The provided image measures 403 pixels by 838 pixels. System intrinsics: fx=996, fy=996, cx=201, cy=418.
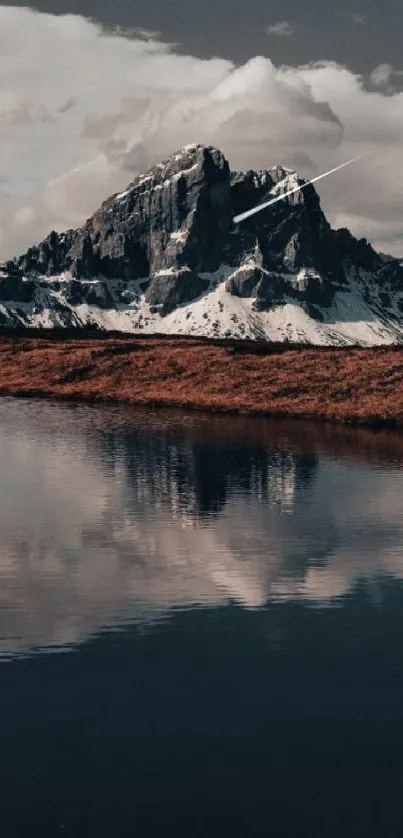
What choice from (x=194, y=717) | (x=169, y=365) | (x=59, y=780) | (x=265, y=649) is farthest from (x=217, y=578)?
(x=169, y=365)

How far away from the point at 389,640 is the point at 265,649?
2447 millimetres

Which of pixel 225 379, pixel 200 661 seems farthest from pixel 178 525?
pixel 225 379

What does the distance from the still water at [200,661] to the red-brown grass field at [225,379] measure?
36.6m

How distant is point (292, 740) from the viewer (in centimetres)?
1399

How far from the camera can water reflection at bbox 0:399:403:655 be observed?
2120 centimetres

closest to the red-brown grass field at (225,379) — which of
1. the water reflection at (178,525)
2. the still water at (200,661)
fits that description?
the water reflection at (178,525)

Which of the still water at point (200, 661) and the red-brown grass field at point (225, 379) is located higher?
the red-brown grass field at point (225, 379)

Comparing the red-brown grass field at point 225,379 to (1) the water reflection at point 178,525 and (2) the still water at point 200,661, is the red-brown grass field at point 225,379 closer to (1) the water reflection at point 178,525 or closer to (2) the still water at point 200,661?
(1) the water reflection at point 178,525

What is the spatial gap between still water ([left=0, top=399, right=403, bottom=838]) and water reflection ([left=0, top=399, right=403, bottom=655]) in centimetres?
9

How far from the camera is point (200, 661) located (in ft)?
56.6

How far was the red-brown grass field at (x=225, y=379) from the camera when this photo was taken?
73.4 metres

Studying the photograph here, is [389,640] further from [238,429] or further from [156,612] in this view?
[238,429]

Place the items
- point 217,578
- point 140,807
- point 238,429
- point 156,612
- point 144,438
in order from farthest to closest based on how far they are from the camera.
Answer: point 238,429 → point 144,438 → point 217,578 → point 156,612 → point 140,807

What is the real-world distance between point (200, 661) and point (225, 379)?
231ft
